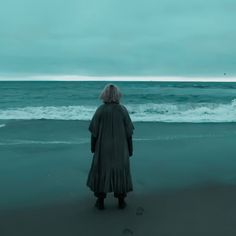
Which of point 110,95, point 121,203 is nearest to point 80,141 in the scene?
point 121,203

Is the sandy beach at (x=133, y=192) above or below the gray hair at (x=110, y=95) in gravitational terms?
below

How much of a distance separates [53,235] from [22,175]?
2929 mm

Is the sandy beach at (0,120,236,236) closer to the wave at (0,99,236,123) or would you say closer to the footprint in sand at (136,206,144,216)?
the footprint in sand at (136,206,144,216)

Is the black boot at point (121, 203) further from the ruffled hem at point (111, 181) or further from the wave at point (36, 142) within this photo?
the wave at point (36, 142)

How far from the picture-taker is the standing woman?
5.05 metres

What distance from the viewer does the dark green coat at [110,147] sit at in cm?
506

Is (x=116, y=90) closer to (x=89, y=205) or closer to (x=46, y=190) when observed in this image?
(x=89, y=205)

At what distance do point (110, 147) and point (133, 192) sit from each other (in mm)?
1319

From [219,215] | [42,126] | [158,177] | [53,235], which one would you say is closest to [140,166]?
[158,177]

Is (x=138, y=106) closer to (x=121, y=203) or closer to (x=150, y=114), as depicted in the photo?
(x=150, y=114)

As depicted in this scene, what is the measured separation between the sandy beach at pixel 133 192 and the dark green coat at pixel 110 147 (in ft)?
1.35

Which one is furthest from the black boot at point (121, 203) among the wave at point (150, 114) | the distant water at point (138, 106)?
the wave at point (150, 114)

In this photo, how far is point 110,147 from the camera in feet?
16.7

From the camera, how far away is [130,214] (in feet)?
16.6
